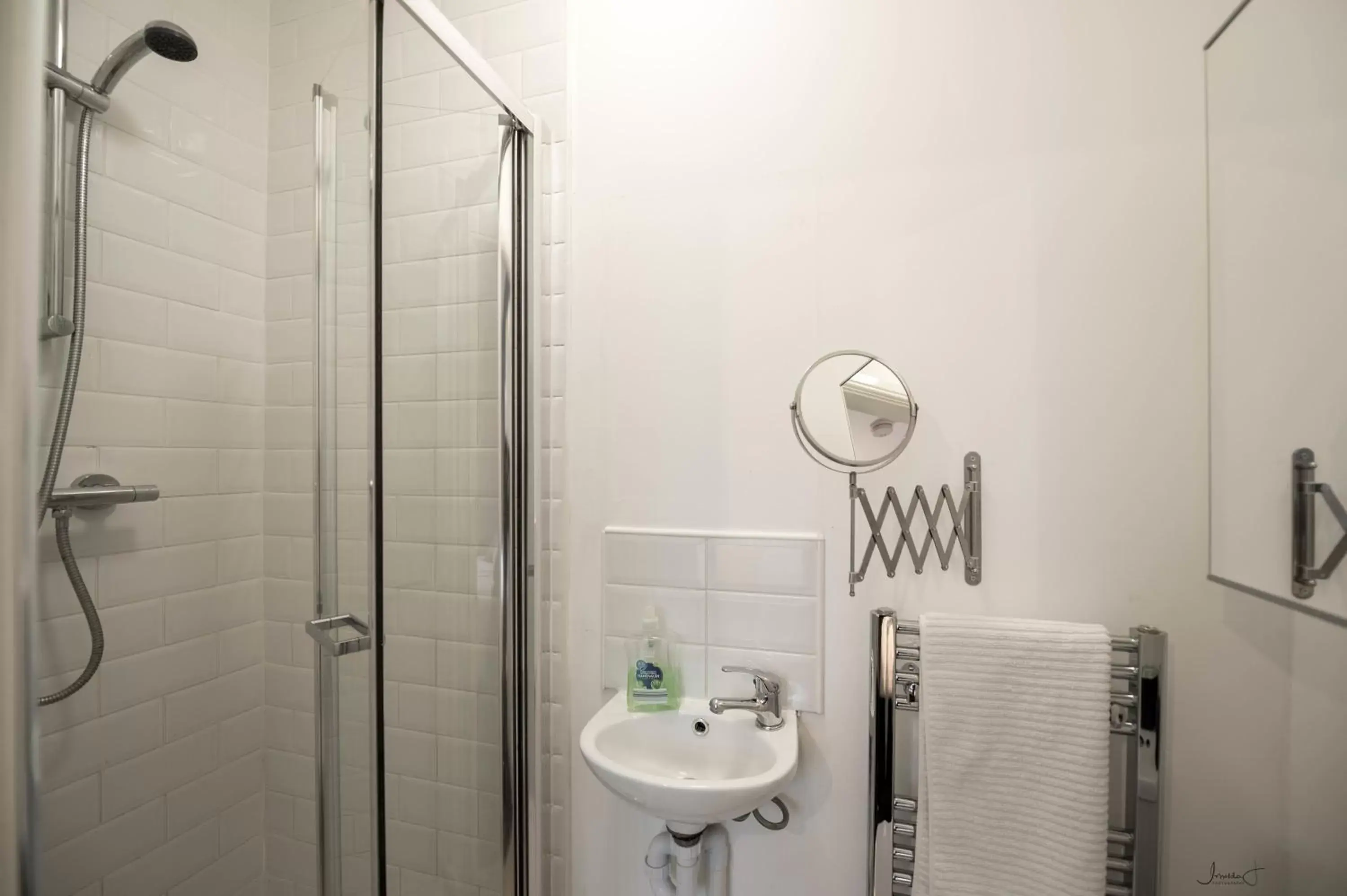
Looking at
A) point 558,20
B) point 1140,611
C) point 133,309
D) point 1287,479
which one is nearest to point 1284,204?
point 1287,479

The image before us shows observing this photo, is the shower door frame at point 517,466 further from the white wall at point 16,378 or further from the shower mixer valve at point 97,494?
the white wall at point 16,378

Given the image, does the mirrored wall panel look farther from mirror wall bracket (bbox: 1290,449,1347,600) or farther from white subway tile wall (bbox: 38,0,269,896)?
white subway tile wall (bbox: 38,0,269,896)

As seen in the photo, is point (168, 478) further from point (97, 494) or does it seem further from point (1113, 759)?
point (1113, 759)

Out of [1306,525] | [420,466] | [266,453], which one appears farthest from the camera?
[266,453]

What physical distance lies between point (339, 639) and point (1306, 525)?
54.8 inches

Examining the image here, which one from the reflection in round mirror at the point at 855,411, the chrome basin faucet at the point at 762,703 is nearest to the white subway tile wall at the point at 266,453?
the chrome basin faucet at the point at 762,703

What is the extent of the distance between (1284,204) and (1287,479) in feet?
1.25

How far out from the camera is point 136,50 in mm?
1060

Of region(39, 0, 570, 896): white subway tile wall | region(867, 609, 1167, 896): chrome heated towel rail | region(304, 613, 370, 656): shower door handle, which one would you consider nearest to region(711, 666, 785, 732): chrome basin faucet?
region(867, 609, 1167, 896): chrome heated towel rail

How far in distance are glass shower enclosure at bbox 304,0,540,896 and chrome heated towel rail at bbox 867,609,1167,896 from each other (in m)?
0.68

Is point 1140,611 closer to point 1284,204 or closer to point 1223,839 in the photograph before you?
point 1223,839

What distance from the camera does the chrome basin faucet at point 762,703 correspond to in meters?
1.07

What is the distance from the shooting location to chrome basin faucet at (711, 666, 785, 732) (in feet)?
3.50

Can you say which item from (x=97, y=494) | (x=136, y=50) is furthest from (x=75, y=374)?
(x=136, y=50)
